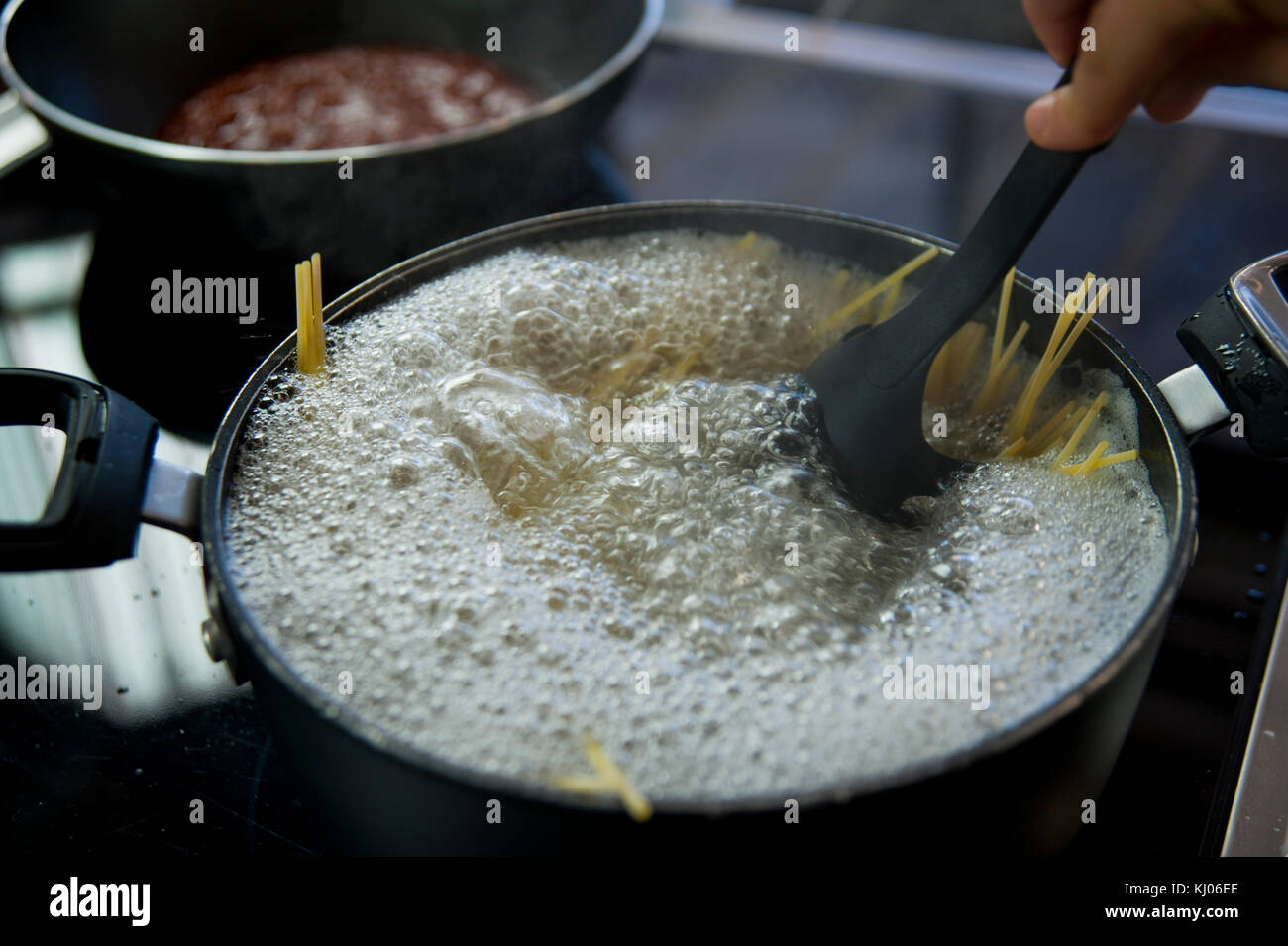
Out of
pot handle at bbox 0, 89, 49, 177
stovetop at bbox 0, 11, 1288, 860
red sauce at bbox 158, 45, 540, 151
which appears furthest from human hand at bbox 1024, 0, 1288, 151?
pot handle at bbox 0, 89, 49, 177

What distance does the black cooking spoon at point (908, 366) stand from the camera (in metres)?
0.68

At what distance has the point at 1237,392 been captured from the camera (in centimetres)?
66

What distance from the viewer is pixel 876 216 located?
4.15 feet

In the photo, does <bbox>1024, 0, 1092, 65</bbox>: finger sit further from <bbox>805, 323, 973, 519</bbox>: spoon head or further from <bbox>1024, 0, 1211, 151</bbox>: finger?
<bbox>805, 323, 973, 519</bbox>: spoon head

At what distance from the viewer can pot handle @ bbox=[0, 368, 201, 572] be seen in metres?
0.56

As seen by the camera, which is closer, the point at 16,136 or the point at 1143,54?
the point at 1143,54

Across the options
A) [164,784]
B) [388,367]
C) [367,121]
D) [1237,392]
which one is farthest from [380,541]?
[367,121]

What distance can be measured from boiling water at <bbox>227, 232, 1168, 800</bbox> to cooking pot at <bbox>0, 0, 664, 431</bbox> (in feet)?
0.71

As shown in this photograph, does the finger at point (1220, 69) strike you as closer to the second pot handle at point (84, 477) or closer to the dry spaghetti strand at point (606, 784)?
the dry spaghetti strand at point (606, 784)

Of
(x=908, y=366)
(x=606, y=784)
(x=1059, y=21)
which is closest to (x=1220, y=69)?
(x=1059, y=21)

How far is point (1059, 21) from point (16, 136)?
52.9 inches

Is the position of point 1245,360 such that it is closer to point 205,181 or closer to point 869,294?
point 869,294

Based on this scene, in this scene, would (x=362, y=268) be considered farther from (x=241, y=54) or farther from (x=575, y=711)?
(x=575, y=711)

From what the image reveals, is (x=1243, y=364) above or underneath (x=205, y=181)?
underneath
